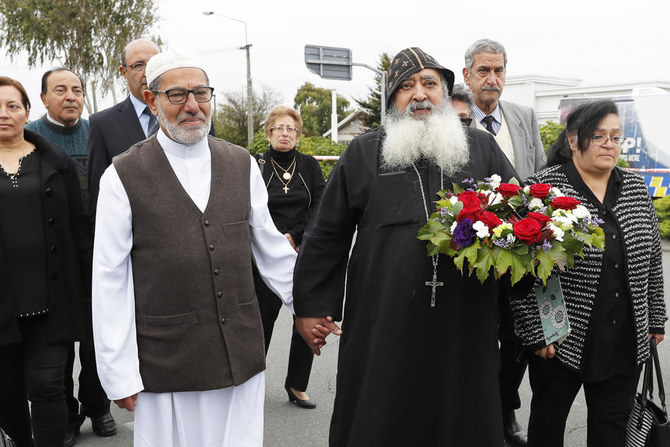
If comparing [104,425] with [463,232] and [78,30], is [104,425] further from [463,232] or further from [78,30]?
[78,30]

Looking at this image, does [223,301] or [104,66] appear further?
[104,66]

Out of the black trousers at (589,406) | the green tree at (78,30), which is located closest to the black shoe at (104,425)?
the black trousers at (589,406)

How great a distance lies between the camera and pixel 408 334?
9.67 feet

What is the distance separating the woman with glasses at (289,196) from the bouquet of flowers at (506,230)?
2265mm

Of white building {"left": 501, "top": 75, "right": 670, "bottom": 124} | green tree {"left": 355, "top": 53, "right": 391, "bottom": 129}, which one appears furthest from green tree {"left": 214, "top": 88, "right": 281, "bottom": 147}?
white building {"left": 501, "top": 75, "right": 670, "bottom": 124}

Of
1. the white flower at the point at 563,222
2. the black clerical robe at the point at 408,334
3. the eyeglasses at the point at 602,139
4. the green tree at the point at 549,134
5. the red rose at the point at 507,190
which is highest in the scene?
the green tree at the point at 549,134

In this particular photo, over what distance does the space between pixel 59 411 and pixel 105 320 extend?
1.19m

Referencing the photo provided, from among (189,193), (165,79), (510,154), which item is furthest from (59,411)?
(510,154)

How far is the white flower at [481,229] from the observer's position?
8.79 feet

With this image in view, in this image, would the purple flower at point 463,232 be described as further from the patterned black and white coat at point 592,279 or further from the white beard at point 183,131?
the white beard at point 183,131

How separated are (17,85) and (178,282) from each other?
1750 mm

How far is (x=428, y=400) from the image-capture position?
2.96 meters

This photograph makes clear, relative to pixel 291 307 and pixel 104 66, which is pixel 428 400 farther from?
pixel 104 66

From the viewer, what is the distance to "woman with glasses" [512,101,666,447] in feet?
11.2
